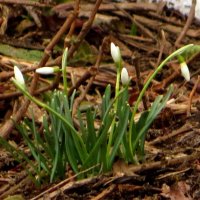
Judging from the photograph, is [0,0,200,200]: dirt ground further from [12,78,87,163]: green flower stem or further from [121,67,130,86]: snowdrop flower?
[121,67,130,86]: snowdrop flower

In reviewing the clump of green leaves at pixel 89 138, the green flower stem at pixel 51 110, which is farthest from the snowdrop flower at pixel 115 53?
the green flower stem at pixel 51 110

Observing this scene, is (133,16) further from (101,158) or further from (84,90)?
(101,158)

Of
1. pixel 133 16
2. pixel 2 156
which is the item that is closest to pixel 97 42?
pixel 133 16

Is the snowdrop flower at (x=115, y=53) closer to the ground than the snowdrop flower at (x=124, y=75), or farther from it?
farther from it

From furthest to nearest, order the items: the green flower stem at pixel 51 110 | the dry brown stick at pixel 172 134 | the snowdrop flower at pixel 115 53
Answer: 1. the dry brown stick at pixel 172 134
2. the snowdrop flower at pixel 115 53
3. the green flower stem at pixel 51 110

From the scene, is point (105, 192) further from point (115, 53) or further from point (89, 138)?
point (115, 53)

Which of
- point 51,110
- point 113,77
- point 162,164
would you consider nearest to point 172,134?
point 162,164

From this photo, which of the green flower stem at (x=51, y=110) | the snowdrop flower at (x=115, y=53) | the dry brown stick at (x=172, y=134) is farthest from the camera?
the dry brown stick at (x=172, y=134)

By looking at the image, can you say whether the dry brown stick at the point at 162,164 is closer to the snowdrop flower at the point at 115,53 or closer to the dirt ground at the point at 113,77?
the dirt ground at the point at 113,77
